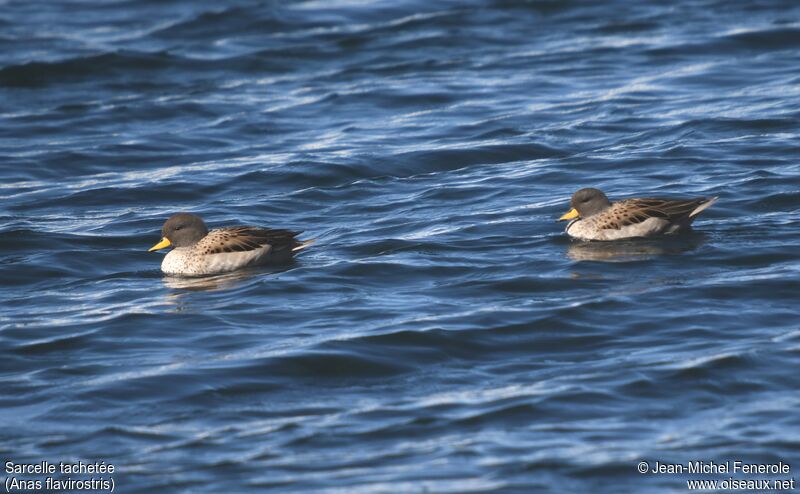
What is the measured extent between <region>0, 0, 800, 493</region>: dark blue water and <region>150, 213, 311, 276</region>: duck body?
7.8 inches

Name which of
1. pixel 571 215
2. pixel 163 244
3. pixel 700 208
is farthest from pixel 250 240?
pixel 700 208

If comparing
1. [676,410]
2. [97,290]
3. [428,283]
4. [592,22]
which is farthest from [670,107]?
[676,410]

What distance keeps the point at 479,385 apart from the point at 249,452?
6.28 feet

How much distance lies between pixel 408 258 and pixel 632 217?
7.50 feet

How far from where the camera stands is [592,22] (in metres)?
27.7

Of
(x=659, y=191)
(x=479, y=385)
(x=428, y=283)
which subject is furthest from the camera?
(x=659, y=191)

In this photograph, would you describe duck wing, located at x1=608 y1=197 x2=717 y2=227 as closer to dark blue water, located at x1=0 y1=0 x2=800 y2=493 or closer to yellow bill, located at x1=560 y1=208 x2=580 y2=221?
dark blue water, located at x1=0 y1=0 x2=800 y2=493

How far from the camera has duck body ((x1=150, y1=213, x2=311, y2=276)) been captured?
14.0 meters

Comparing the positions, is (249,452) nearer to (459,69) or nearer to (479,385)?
(479,385)

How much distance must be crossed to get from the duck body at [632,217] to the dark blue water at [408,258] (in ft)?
0.90

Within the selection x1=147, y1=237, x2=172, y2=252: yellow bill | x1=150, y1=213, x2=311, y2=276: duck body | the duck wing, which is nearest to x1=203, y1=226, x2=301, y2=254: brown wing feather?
x1=150, y1=213, x2=311, y2=276: duck body

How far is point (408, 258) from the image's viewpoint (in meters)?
13.9

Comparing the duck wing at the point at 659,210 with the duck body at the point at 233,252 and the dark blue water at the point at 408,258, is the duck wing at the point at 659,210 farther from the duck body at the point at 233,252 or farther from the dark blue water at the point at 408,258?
the duck body at the point at 233,252

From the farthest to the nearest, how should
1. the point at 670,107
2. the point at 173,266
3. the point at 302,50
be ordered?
the point at 302,50 < the point at 670,107 < the point at 173,266
